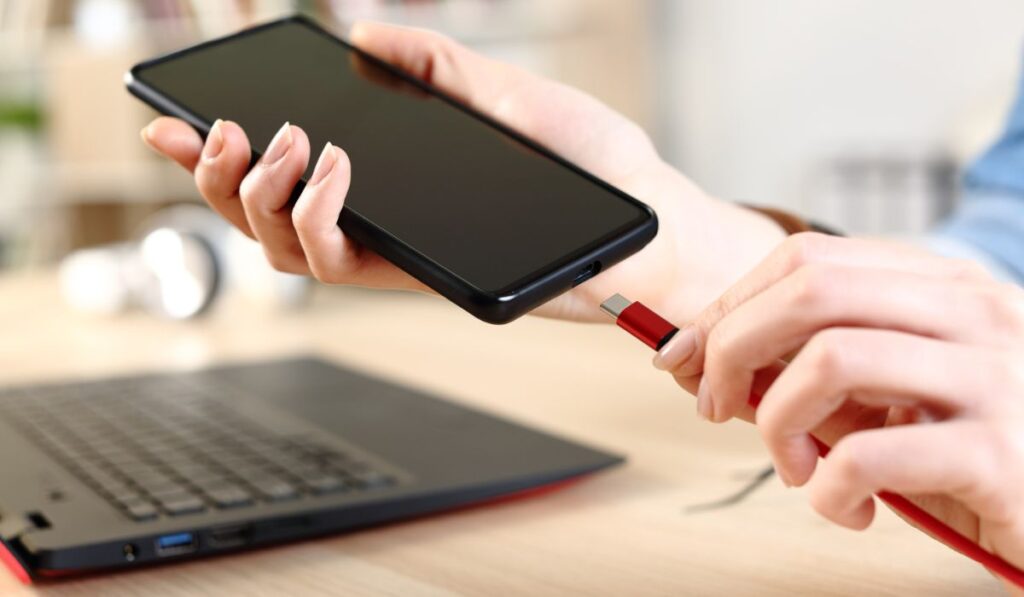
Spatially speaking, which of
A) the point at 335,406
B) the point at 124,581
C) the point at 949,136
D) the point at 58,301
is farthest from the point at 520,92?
the point at 949,136

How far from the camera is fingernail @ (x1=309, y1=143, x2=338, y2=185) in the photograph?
47cm

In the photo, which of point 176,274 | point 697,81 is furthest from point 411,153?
point 697,81

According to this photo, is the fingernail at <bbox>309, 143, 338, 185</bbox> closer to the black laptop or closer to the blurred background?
the black laptop

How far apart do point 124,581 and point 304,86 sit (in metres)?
0.28

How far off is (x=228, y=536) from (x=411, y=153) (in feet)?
0.66

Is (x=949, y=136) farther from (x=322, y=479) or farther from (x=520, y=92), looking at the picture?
(x=322, y=479)

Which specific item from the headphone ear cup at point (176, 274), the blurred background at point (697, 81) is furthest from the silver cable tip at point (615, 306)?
the blurred background at point (697, 81)

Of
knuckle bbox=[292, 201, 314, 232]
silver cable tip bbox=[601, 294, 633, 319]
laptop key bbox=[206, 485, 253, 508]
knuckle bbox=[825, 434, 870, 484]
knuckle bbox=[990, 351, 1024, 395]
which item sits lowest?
laptop key bbox=[206, 485, 253, 508]

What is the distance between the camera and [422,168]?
0.53m

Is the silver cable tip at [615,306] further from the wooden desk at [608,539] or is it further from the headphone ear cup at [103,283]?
the headphone ear cup at [103,283]

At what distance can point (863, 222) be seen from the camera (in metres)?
2.90

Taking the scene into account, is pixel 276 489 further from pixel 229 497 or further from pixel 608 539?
pixel 608 539

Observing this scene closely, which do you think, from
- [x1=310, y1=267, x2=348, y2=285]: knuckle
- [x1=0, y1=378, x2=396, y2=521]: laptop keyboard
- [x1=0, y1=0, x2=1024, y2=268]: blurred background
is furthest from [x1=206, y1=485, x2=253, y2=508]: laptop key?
[x1=0, y1=0, x2=1024, y2=268]: blurred background

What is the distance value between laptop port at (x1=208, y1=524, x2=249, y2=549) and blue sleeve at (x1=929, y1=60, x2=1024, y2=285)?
1.91 feet
